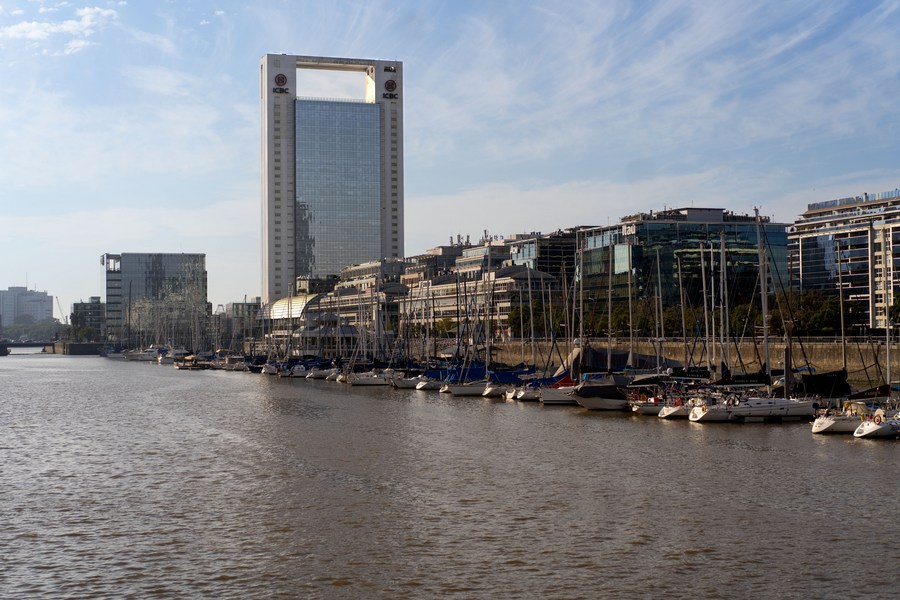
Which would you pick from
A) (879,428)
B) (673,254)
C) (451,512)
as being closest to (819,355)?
(879,428)

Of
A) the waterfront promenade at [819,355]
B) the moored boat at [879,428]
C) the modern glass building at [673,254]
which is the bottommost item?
the moored boat at [879,428]

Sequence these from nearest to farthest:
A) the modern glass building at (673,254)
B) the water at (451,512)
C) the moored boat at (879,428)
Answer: the water at (451,512)
the moored boat at (879,428)
the modern glass building at (673,254)

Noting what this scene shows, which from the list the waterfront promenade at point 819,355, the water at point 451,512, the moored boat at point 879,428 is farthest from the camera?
the waterfront promenade at point 819,355

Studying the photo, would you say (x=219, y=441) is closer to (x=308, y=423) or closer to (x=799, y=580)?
(x=308, y=423)

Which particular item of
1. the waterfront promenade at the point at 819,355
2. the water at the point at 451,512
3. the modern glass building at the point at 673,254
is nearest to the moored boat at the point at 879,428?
the water at the point at 451,512

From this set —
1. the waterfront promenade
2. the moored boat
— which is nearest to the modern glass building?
the waterfront promenade

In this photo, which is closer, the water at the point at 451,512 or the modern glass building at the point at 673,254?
the water at the point at 451,512

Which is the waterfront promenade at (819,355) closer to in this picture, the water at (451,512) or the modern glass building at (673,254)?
the water at (451,512)

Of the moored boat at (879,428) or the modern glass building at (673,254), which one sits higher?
the modern glass building at (673,254)

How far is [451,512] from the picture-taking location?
36438mm

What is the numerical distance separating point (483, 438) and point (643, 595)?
32393 millimetres

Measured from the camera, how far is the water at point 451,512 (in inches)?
1088

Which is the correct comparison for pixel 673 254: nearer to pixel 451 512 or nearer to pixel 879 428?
pixel 879 428

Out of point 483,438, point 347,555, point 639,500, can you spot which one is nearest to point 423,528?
point 347,555
